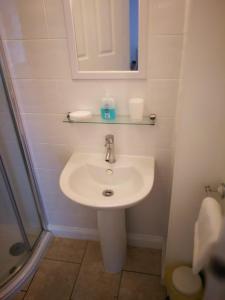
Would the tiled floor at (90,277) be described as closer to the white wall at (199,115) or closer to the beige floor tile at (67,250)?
the beige floor tile at (67,250)

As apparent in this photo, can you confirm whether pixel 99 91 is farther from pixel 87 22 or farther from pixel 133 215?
pixel 133 215

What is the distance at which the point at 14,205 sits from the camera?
1.59m

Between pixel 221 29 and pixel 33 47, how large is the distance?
0.89 metres

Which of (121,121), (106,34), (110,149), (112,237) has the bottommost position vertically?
(112,237)

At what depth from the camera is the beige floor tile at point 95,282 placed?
4.63 ft

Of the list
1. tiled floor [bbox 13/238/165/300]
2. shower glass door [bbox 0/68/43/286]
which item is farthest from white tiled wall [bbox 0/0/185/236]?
tiled floor [bbox 13/238/165/300]

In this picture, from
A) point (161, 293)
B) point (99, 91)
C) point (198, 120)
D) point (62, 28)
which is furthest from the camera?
point (161, 293)

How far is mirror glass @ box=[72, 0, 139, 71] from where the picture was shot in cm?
104

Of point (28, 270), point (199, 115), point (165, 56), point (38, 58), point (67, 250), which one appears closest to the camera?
point (199, 115)

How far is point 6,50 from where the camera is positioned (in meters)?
1.17

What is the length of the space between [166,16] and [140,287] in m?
1.58

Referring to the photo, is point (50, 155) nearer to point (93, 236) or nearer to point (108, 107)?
point (108, 107)

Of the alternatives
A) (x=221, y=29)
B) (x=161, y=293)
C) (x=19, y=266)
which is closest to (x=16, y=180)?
(x=19, y=266)

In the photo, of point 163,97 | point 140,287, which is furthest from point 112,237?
point 163,97
